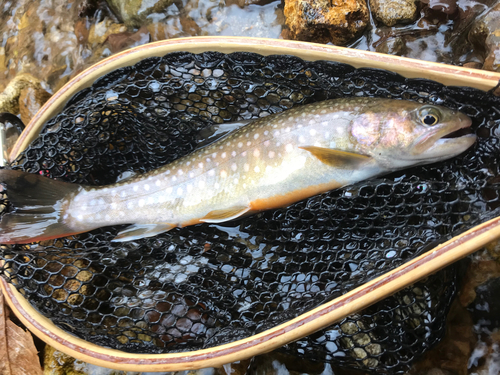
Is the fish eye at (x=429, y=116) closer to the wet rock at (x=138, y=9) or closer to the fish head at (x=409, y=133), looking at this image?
the fish head at (x=409, y=133)

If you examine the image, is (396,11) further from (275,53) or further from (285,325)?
(285,325)

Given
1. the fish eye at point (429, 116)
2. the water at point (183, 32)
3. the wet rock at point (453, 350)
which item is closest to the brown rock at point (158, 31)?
the water at point (183, 32)

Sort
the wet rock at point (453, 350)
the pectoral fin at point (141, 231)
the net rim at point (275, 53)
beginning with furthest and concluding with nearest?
the pectoral fin at point (141, 231)
the wet rock at point (453, 350)
the net rim at point (275, 53)

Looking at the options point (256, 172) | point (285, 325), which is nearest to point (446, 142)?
point (256, 172)

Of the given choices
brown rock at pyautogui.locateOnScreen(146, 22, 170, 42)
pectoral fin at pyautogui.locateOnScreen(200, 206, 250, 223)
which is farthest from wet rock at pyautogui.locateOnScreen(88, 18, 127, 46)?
pectoral fin at pyautogui.locateOnScreen(200, 206, 250, 223)

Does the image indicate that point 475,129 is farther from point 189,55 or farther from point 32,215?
point 32,215

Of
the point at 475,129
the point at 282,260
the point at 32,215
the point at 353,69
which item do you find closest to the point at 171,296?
the point at 282,260

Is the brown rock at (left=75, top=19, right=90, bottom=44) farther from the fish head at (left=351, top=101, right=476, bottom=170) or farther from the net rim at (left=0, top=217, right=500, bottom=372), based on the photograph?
the fish head at (left=351, top=101, right=476, bottom=170)
